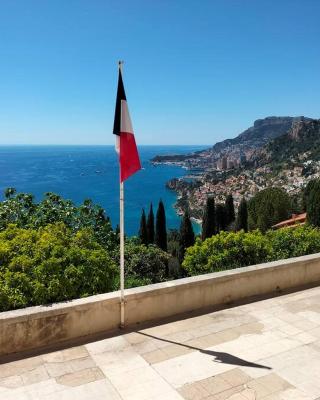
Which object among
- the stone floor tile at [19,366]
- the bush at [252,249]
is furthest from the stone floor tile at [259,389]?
the bush at [252,249]

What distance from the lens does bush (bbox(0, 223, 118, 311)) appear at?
192 inches

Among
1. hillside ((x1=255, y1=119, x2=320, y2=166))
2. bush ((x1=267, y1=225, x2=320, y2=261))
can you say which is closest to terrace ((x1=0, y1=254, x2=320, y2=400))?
bush ((x1=267, y1=225, x2=320, y2=261))

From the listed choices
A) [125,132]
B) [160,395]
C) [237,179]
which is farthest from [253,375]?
[237,179]

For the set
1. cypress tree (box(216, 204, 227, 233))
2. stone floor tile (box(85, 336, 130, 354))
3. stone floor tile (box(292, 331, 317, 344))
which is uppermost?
stone floor tile (box(292, 331, 317, 344))

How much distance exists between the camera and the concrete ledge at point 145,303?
14.3 feet

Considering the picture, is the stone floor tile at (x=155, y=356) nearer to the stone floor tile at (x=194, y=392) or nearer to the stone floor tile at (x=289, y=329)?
the stone floor tile at (x=194, y=392)

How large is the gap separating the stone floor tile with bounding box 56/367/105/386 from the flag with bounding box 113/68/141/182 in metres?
2.09

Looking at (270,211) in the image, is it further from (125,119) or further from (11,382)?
(11,382)

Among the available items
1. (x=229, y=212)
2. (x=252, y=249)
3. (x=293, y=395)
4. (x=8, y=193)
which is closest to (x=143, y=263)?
(x=252, y=249)

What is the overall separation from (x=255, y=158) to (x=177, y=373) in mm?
179337

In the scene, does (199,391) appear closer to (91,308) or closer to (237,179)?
(91,308)

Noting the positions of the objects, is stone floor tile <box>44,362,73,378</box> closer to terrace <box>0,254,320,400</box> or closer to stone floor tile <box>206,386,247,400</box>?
terrace <box>0,254,320,400</box>

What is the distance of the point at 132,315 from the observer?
16.5ft

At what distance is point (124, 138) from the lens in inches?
186
